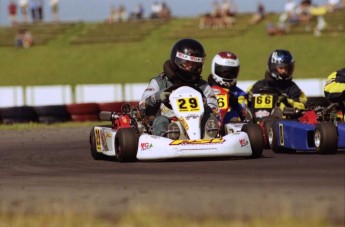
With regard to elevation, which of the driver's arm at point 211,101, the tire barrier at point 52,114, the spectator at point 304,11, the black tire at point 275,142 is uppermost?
the spectator at point 304,11

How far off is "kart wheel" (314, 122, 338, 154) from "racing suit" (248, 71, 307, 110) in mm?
3348

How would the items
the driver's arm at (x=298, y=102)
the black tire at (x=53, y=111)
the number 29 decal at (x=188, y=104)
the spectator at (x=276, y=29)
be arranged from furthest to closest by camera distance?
the spectator at (x=276, y=29) < the black tire at (x=53, y=111) < the driver's arm at (x=298, y=102) < the number 29 decal at (x=188, y=104)

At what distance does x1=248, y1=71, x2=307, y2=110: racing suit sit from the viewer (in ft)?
46.4

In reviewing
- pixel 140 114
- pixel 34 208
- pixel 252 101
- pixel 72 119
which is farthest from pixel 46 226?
pixel 72 119

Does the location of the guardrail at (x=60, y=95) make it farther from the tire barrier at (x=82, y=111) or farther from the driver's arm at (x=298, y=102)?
the driver's arm at (x=298, y=102)

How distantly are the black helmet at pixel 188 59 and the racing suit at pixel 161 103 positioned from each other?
0.07 metres

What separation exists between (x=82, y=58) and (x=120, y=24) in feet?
16.8

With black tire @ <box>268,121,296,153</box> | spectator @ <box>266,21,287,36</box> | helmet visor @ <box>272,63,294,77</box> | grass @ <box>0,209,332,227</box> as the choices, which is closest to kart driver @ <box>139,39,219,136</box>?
black tire @ <box>268,121,296,153</box>

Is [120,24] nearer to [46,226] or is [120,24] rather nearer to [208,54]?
[208,54]

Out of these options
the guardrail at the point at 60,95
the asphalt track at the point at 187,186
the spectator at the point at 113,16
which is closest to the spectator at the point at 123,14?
the spectator at the point at 113,16

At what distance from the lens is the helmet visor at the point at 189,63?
11227 mm

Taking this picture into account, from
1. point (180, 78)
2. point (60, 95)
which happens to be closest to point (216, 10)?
point (60, 95)

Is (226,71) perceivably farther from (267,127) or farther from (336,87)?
(336,87)

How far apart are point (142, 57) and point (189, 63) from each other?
29033mm
